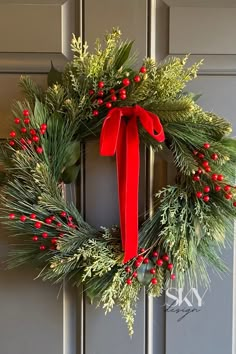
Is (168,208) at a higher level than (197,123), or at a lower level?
lower

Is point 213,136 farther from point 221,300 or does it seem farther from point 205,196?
point 221,300

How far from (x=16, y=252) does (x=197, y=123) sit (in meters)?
0.43

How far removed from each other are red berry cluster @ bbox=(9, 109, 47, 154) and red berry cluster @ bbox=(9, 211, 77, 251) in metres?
0.12

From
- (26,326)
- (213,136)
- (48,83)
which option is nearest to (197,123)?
(213,136)

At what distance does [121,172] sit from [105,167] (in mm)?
95

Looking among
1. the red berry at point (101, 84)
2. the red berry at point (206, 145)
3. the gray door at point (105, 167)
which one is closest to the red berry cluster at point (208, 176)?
the red berry at point (206, 145)

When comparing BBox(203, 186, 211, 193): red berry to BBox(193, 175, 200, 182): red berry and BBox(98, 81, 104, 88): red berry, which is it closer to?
BBox(193, 175, 200, 182): red berry

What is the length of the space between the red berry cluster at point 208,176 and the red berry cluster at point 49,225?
0.83 feet

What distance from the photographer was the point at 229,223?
973 millimetres

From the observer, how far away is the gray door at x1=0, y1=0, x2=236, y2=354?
1.02 meters

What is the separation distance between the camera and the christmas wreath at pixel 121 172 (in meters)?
0.92

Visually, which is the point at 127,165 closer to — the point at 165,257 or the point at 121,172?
the point at 121,172

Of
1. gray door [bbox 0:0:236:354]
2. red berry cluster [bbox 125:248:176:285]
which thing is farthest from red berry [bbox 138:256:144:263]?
gray door [bbox 0:0:236:354]

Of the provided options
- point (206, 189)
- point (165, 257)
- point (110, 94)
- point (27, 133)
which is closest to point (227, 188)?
point (206, 189)
